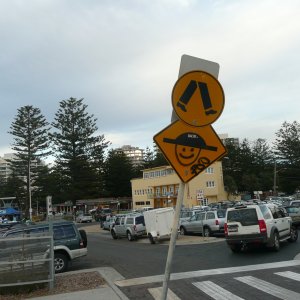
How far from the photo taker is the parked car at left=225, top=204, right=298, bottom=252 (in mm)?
17312

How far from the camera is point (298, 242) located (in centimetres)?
2025

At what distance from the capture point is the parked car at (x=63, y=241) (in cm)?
1586

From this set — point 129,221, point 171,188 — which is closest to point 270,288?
point 129,221

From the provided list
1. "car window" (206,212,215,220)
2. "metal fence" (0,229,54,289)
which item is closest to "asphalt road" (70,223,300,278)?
"metal fence" (0,229,54,289)

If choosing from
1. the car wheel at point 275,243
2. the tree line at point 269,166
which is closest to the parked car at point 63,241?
the car wheel at point 275,243

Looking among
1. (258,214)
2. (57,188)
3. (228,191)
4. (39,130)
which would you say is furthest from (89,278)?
(57,188)

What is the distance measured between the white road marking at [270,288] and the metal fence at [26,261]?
198 inches

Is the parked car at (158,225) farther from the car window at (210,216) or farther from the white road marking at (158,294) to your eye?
the white road marking at (158,294)

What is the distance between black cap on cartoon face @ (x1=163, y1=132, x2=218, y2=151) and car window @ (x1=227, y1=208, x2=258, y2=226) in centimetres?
1329

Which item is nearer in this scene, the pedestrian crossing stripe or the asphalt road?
the pedestrian crossing stripe

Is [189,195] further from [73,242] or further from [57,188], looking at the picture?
[73,242]

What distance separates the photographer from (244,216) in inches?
703

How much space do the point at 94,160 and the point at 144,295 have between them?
91085mm

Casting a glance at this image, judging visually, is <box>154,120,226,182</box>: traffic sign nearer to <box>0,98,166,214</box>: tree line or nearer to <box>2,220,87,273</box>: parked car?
<box>2,220,87,273</box>: parked car
